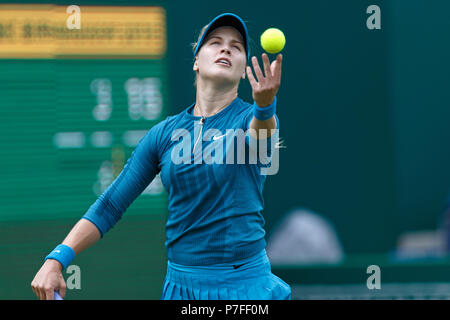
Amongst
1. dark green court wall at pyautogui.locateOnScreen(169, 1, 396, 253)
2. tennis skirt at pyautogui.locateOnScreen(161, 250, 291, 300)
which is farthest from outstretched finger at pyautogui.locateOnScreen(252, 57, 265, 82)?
dark green court wall at pyautogui.locateOnScreen(169, 1, 396, 253)

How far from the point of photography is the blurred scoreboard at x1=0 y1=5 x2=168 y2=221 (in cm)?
592

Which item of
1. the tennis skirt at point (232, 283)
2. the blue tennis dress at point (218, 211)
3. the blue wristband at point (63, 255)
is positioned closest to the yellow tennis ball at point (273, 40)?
the blue tennis dress at point (218, 211)

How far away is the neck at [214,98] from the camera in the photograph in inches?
112

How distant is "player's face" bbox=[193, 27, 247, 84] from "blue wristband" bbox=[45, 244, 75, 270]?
3.00ft

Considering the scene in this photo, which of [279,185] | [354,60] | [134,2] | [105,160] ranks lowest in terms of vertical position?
[279,185]

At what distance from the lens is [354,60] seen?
7375mm

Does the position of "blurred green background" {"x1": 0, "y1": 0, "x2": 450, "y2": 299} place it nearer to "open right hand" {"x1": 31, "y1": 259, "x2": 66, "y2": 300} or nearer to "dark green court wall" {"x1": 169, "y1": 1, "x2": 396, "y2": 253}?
"dark green court wall" {"x1": 169, "y1": 1, "x2": 396, "y2": 253}

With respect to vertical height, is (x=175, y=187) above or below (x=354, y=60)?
below

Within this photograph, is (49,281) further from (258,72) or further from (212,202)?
(258,72)

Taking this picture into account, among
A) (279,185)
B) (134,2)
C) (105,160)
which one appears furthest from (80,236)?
(279,185)

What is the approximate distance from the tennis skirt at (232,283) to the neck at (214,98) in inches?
25.5

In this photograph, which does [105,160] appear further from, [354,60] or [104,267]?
[354,60]

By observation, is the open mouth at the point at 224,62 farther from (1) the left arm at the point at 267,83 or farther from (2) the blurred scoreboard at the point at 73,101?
(2) the blurred scoreboard at the point at 73,101
